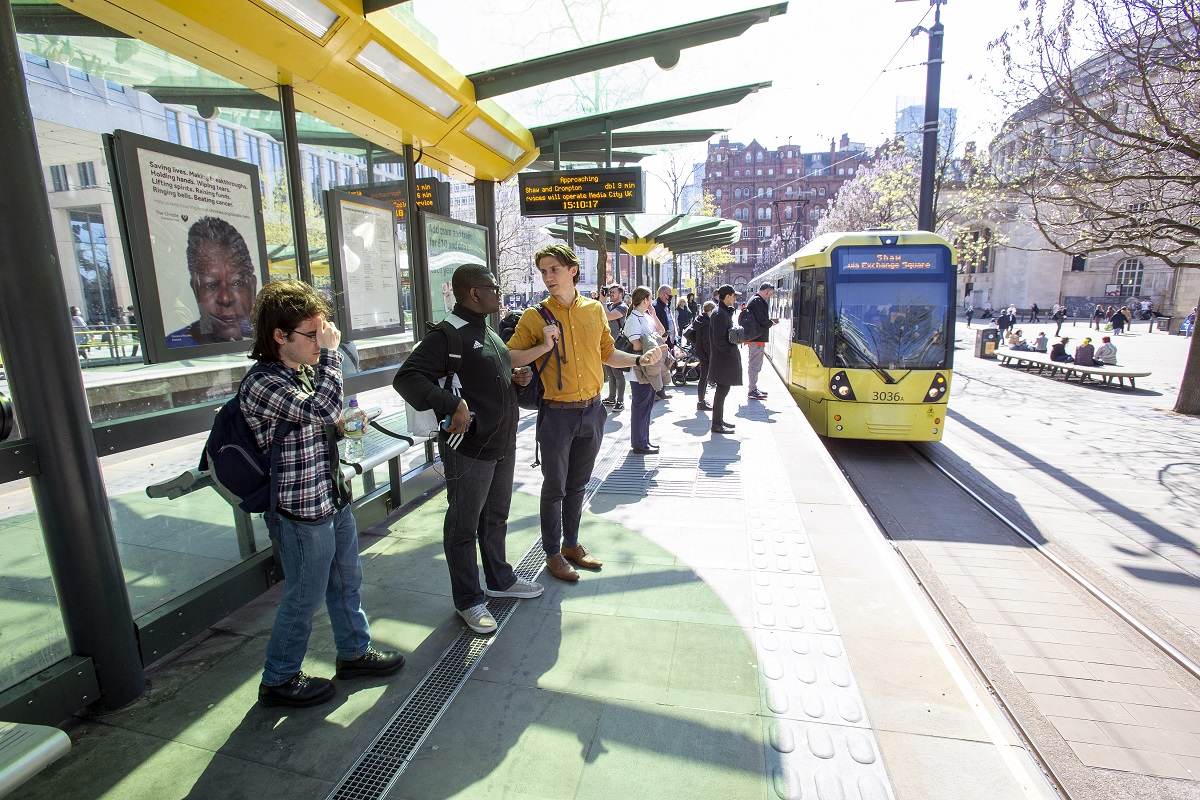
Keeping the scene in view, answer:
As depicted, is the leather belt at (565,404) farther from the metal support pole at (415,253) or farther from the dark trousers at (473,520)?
the metal support pole at (415,253)

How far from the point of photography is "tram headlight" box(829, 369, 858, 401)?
7.94m

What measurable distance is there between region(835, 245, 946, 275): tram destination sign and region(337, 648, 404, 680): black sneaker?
7.31 meters

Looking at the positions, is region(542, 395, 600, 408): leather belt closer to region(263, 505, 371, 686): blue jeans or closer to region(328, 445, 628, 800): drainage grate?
region(328, 445, 628, 800): drainage grate

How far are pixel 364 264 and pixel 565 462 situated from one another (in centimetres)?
237

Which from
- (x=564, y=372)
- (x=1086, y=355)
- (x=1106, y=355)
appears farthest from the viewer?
(x=1106, y=355)

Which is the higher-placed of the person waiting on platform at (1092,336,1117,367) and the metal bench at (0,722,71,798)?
the metal bench at (0,722,71,798)

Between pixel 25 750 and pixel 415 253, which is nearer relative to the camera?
pixel 25 750

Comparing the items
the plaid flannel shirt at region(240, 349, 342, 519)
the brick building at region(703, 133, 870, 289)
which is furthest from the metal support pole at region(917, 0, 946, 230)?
the brick building at region(703, 133, 870, 289)

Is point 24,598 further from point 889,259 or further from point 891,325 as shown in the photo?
point 889,259

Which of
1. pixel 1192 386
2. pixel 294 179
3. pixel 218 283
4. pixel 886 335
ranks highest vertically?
pixel 294 179

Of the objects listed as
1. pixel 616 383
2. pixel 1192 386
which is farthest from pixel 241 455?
pixel 1192 386

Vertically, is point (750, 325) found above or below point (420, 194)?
below

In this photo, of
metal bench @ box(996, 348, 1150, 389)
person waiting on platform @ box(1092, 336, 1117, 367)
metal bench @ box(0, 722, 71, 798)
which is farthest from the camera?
person waiting on platform @ box(1092, 336, 1117, 367)

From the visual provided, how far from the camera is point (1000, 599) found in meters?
4.54
